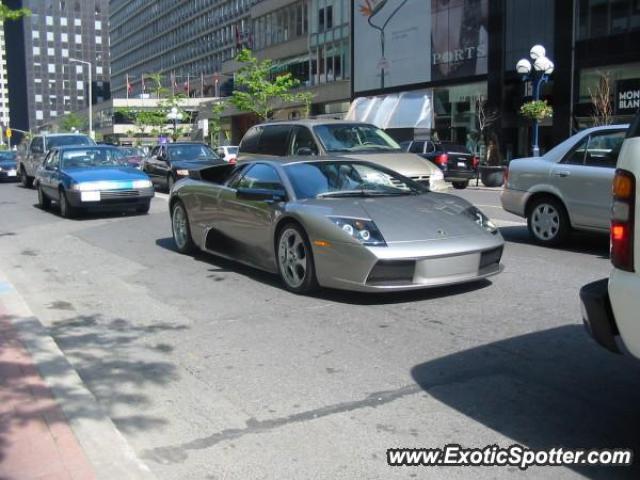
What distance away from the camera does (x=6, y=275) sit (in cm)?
866

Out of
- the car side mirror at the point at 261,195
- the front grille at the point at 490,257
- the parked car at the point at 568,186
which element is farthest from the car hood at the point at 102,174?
the front grille at the point at 490,257

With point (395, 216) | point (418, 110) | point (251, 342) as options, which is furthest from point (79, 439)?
point (418, 110)

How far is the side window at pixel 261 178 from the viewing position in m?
7.55

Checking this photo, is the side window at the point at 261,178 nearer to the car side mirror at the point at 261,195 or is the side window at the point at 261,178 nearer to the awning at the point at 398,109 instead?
the car side mirror at the point at 261,195

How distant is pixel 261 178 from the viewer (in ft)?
25.8

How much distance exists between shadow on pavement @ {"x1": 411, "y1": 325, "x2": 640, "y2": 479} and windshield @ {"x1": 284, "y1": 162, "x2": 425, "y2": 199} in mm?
2572

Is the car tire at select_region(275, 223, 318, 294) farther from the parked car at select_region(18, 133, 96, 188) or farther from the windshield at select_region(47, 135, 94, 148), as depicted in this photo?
the windshield at select_region(47, 135, 94, 148)

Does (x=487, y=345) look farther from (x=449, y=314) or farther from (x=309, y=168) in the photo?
(x=309, y=168)

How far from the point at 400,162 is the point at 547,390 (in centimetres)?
813

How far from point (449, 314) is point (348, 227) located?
119cm

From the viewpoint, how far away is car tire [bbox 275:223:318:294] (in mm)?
6766

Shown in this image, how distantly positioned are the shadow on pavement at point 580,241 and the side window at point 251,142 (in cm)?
498

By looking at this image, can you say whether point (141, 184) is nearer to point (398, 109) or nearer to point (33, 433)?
point (33, 433)

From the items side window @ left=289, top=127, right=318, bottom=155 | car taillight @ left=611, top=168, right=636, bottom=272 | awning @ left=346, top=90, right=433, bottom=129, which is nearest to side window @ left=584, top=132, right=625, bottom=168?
side window @ left=289, top=127, right=318, bottom=155
